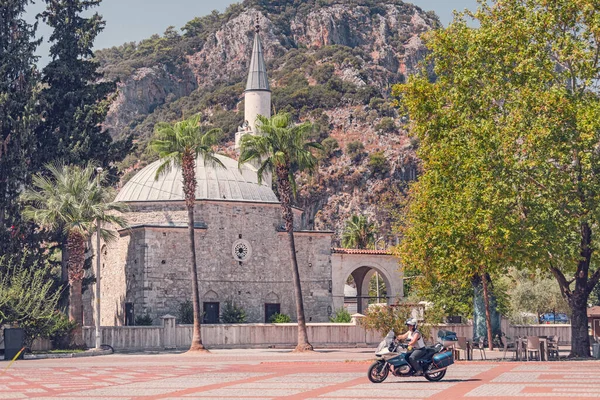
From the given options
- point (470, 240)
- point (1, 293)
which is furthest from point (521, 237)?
point (1, 293)

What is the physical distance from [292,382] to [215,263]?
1212 inches

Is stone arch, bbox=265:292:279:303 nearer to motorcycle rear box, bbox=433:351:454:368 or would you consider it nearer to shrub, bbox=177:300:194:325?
shrub, bbox=177:300:194:325

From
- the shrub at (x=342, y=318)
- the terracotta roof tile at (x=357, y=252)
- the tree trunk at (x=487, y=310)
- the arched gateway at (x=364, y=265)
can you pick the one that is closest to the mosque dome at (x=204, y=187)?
the terracotta roof tile at (x=357, y=252)

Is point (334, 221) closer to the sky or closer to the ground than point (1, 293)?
closer to the sky

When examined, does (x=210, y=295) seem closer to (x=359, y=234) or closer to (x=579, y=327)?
(x=579, y=327)

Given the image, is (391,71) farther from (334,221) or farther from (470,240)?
(470,240)

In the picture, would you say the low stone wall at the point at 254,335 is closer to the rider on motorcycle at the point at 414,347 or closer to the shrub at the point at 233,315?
the shrub at the point at 233,315

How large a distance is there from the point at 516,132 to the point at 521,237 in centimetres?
383

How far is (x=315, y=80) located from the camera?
13275cm

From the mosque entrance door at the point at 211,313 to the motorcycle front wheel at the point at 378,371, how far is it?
3073 centimetres

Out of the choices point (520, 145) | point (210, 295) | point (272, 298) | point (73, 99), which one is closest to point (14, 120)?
point (73, 99)

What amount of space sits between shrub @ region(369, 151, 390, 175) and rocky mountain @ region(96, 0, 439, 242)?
134 mm

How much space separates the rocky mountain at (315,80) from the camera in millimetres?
110375

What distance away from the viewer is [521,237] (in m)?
29.8
